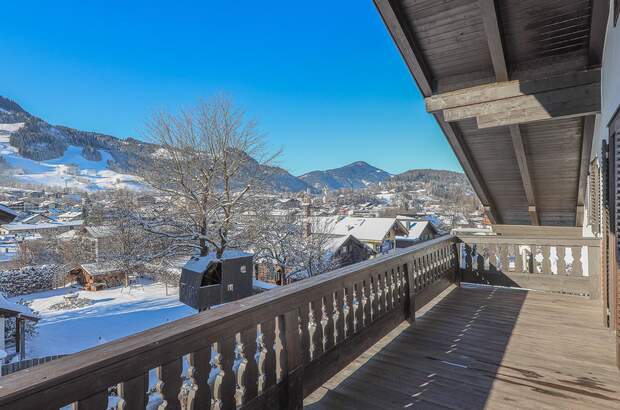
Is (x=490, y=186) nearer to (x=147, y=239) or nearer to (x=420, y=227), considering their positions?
(x=147, y=239)

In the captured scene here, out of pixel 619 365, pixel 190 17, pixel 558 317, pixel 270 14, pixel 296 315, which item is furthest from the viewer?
pixel 190 17

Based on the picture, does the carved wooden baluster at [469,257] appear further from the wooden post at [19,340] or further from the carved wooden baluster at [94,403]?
the wooden post at [19,340]

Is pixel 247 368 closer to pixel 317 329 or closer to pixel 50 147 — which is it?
pixel 317 329

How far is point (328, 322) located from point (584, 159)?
5908mm

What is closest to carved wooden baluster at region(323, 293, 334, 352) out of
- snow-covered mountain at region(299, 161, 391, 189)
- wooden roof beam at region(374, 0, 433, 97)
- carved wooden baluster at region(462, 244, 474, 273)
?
wooden roof beam at region(374, 0, 433, 97)

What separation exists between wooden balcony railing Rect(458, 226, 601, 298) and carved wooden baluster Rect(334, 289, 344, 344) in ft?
11.6

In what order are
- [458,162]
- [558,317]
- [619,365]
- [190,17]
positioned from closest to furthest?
[619,365] → [558,317] → [458,162] → [190,17]

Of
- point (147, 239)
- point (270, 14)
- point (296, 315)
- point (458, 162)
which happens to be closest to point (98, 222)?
point (147, 239)

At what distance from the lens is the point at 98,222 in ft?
51.1

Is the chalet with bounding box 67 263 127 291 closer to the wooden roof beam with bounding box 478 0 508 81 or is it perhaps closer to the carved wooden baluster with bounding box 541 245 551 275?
the carved wooden baluster with bounding box 541 245 551 275

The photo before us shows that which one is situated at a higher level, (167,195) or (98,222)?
(167,195)

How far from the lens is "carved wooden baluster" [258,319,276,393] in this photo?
5.89 feet

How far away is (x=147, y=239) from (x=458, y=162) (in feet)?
39.1

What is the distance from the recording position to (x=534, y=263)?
5070 mm
